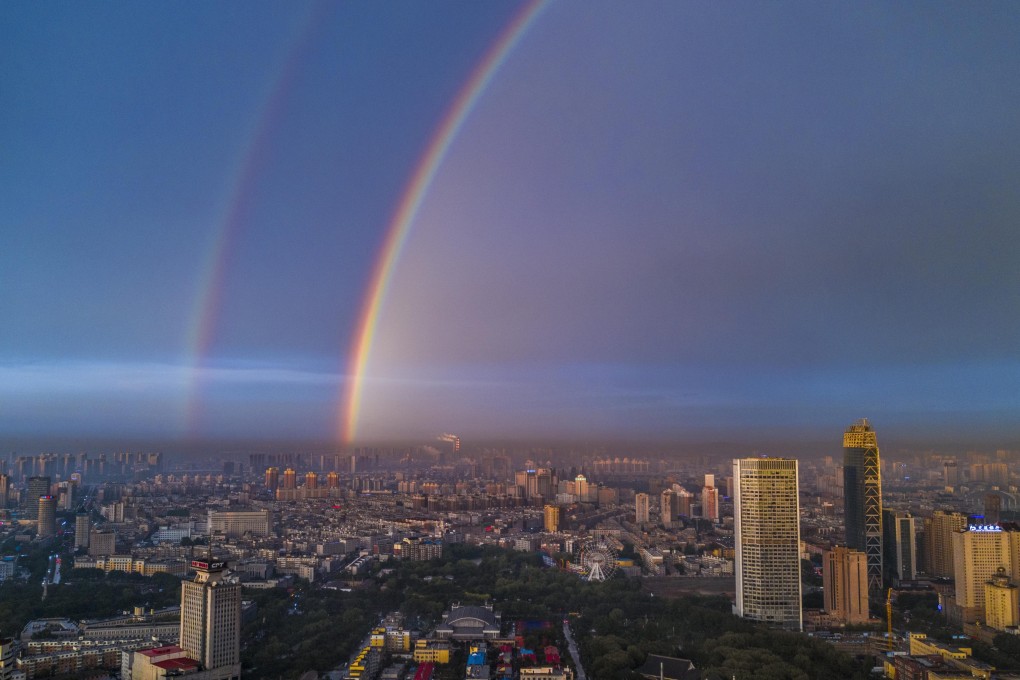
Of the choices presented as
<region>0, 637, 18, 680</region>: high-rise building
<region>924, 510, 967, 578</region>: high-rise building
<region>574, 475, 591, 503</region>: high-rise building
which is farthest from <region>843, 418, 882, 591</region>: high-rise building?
<region>574, 475, 591, 503</region>: high-rise building

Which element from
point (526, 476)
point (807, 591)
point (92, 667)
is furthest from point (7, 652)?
point (526, 476)

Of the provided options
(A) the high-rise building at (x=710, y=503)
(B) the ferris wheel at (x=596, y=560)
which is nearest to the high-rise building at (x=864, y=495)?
(B) the ferris wheel at (x=596, y=560)

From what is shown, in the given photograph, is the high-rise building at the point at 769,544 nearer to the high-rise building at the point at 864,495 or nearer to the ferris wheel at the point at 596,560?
the high-rise building at the point at 864,495

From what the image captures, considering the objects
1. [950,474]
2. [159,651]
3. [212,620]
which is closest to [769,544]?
[212,620]

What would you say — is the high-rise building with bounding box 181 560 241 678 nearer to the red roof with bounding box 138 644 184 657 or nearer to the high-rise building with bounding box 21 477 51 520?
the red roof with bounding box 138 644 184 657

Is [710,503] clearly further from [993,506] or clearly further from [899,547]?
[899,547]
